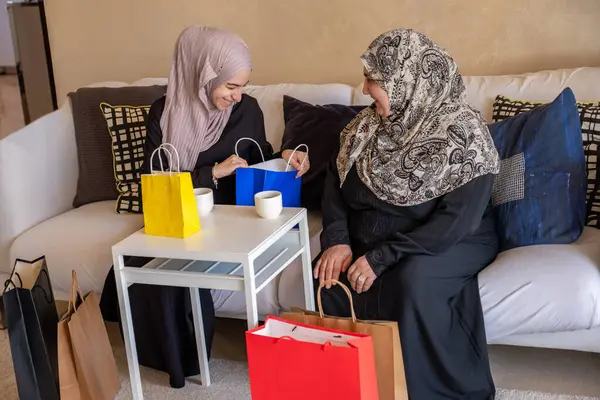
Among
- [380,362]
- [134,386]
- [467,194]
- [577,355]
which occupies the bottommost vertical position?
[577,355]

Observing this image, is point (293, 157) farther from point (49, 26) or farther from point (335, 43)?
point (49, 26)

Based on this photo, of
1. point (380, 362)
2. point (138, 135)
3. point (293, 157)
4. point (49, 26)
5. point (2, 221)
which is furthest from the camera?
point (49, 26)

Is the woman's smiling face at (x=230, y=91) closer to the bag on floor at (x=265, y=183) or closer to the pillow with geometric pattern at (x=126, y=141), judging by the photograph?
the bag on floor at (x=265, y=183)

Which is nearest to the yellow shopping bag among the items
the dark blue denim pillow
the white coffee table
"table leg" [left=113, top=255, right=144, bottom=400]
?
the white coffee table

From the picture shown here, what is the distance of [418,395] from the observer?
76.0 inches

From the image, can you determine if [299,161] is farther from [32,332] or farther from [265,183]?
[32,332]

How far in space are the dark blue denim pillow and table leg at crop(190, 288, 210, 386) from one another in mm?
931

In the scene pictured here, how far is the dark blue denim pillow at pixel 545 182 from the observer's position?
2.13 metres

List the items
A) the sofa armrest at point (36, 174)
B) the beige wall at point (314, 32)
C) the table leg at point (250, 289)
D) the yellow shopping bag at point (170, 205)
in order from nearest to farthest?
the table leg at point (250, 289)
the yellow shopping bag at point (170, 205)
the sofa armrest at point (36, 174)
the beige wall at point (314, 32)

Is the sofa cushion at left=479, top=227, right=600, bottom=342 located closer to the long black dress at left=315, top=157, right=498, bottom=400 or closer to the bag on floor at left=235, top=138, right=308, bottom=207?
the long black dress at left=315, top=157, right=498, bottom=400

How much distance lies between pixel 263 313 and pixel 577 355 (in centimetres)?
100

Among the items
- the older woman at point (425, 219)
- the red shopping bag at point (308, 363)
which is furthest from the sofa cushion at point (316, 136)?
the red shopping bag at point (308, 363)

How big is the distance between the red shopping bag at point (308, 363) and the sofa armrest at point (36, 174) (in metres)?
1.27

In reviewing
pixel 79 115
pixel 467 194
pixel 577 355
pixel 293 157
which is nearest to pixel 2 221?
pixel 79 115
